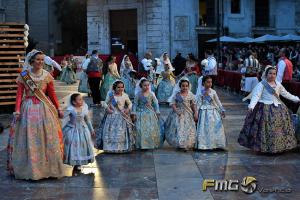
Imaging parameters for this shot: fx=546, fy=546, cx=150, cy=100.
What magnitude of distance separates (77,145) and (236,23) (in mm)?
31614

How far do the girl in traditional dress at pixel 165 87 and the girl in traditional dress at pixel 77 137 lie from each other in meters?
9.00

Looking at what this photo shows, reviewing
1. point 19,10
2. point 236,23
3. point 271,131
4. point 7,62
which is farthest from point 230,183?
point 19,10

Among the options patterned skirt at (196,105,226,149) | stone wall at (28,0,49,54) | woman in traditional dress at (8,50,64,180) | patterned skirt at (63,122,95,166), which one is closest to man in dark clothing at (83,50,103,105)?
patterned skirt at (196,105,226,149)

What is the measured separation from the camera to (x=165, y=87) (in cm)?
1700

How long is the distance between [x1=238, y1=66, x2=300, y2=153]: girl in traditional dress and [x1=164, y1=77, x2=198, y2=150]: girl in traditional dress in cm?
96

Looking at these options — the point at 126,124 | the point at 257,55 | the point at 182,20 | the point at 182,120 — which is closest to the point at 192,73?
the point at 182,120

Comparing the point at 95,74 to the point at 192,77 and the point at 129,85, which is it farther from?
the point at 192,77

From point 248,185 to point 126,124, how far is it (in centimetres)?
305

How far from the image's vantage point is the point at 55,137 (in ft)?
24.1

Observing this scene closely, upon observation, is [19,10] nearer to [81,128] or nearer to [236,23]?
[236,23]

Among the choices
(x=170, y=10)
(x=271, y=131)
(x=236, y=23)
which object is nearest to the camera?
(x=271, y=131)

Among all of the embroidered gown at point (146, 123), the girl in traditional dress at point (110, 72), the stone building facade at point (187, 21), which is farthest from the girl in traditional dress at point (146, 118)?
the stone building facade at point (187, 21)

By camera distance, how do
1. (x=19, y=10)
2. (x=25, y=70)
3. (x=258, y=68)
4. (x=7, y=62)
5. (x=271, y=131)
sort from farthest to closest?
(x=19, y=10) < (x=258, y=68) < (x=7, y=62) < (x=271, y=131) < (x=25, y=70)

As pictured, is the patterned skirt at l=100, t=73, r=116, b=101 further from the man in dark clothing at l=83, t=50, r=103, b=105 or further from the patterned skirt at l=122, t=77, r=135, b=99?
the patterned skirt at l=122, t=77, r=135, b=99
